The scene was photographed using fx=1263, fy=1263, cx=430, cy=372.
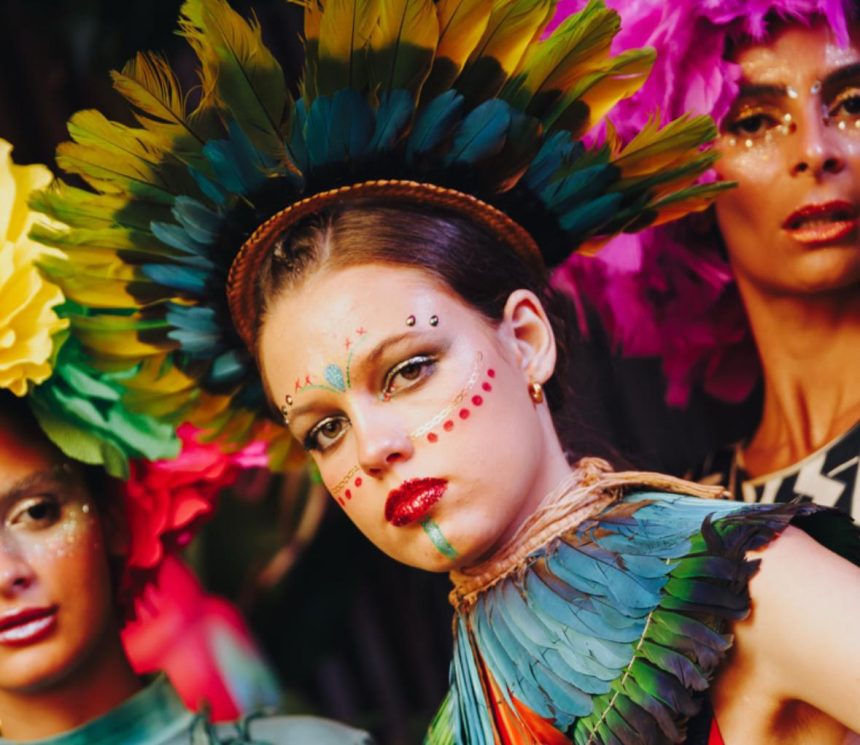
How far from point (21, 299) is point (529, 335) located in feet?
1.95

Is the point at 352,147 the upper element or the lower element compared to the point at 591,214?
upper

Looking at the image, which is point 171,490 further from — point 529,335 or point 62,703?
point 529,335

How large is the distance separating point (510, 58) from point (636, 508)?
474 mm

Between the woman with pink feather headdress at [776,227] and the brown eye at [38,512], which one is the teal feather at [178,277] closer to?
the brown eye at [38,512]

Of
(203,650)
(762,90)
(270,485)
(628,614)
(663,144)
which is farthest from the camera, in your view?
(270,485)

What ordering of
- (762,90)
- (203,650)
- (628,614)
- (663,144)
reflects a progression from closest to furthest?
(628,614), (663,144), (762,90), (203,650)

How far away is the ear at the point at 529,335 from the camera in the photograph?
1.33m

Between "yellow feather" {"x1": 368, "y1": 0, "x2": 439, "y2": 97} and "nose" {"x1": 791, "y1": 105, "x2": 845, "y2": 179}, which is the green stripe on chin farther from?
"nose" {"x1": 791, "y1": 105, "x2": 845, "y2": 179}

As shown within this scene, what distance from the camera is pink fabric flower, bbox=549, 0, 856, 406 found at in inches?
62.1

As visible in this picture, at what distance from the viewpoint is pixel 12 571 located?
4.76ft

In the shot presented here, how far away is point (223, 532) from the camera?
269 cm

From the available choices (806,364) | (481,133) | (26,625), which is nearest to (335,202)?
(481,133)

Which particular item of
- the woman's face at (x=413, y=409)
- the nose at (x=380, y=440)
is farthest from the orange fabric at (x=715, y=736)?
the nose at (x=380, y=440)

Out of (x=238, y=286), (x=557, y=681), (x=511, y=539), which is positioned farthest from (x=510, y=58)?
(x=557, y=681)
